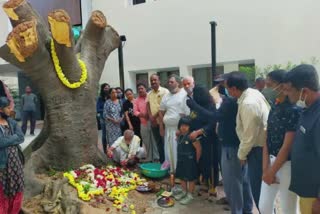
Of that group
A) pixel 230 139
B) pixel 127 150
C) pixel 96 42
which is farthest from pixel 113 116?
pixel 230 139

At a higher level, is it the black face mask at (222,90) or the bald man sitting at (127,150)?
the black face mask at (222,90)

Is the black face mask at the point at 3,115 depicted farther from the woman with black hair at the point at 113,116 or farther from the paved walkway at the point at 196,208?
the woman with black hair at the point at 113,116

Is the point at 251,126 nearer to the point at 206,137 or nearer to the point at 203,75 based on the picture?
the point at 206,137

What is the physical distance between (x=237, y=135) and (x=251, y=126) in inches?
17.1

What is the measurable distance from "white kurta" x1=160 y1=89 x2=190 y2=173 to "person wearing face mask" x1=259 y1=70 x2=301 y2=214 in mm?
2366

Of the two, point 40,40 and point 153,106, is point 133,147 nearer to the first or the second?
point 153,106

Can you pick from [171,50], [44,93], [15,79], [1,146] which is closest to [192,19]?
[171,50]

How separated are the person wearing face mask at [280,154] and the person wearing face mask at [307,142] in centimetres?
32

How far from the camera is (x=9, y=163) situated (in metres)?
3.99

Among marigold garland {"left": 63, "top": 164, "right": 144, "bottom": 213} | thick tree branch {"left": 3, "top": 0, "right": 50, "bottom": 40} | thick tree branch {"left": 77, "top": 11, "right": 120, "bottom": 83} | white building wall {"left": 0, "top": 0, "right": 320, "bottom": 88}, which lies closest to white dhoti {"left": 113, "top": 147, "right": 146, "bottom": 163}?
marigold garland {"left": 63, "top": 164, "right": 144, "bottom": 213}

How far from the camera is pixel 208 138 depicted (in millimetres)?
5312

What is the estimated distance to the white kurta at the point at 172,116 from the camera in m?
5.87

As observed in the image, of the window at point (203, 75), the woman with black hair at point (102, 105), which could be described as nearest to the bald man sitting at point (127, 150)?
the woman with black hair at point (102, 105)

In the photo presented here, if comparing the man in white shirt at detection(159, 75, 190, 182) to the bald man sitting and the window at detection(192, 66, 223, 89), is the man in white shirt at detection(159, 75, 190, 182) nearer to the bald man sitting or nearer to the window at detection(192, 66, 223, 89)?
the bald man sitting
